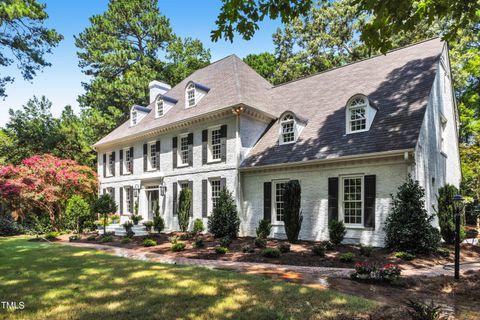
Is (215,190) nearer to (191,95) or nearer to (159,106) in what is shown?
(191,95)

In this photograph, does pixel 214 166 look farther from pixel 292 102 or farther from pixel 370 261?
pixel 370 261

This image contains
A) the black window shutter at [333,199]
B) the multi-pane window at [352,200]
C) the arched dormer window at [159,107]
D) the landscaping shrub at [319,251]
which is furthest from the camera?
the arched dormer window at [159,107]

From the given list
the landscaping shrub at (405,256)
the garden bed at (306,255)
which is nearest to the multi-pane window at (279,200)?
the garden bed at (306,255)

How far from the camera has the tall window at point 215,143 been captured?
1692cm

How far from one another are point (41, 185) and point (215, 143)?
11.5 m

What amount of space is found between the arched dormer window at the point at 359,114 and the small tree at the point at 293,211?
3316 millimetres

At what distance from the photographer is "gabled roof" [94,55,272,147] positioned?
16844mm

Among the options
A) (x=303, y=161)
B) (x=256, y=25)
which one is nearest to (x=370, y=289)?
(x=256, y=25)

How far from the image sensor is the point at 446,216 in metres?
12.4

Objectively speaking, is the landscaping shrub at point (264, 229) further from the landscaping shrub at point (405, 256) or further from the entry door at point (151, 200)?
the entry door at point (151, 200)

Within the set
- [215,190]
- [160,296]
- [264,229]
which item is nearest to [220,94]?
[215,190]

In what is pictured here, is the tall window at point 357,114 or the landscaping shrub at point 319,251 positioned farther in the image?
the tall window at point 357,114

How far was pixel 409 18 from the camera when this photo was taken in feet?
17.6

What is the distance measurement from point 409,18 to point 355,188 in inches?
315
